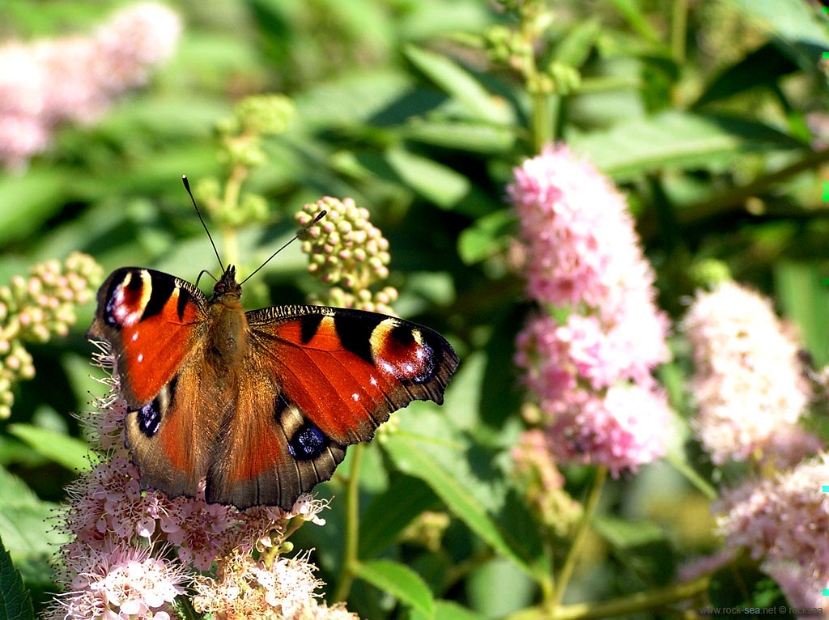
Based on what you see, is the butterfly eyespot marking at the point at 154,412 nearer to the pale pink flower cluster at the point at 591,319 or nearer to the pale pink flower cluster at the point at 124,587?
the pale pink flower cluster at the point at 124,587

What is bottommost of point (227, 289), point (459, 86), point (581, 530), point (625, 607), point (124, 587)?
point (625, 607)

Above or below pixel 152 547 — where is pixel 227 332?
above

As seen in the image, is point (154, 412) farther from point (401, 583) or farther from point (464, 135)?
point (464, 135)

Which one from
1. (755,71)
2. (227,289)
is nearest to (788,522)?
(227,289)

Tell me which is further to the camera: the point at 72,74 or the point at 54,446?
the point at 72,74

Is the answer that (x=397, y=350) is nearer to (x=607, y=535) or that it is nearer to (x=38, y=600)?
(x=38, y=600)

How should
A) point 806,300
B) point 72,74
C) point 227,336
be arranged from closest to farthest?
1. point 227,336
2. point 806,300
3. point 72,74

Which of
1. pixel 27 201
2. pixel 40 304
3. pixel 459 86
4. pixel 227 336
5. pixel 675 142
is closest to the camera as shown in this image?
pixel 227 336
